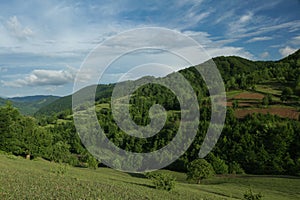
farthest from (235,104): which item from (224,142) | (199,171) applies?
(199,171)

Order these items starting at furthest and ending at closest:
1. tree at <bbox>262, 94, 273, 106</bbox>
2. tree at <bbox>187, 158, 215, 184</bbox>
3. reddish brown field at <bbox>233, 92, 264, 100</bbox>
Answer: reddish brown field at <bbox>233, 92, 264, 100</bbox> → tree at <bbox>262, 94, 273, 106</bbox> → tree at <bbox>187, 158, 215, 184</bbox>

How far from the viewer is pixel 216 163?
290 ft

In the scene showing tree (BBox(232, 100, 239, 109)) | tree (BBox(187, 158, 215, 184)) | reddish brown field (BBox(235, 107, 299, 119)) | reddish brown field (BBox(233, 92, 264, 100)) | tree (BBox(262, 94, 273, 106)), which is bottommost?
tree (BBox(187, 158, 215, 184))

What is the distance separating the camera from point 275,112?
401ft

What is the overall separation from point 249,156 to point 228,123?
27.0 meters

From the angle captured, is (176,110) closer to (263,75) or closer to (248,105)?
(248,105)

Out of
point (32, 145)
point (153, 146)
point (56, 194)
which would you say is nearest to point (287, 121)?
point (153, 146)

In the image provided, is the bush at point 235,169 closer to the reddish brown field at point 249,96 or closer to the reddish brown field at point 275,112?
the reddish brown field at point 275,112

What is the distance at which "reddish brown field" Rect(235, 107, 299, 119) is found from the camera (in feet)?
388

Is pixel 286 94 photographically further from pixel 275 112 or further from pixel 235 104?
pixel 235 104

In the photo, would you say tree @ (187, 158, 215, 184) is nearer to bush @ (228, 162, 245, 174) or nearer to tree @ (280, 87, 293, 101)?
bush @ (228, 162, 245, 174)

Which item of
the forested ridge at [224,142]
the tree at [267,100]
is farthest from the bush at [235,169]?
the tree at [267,100]

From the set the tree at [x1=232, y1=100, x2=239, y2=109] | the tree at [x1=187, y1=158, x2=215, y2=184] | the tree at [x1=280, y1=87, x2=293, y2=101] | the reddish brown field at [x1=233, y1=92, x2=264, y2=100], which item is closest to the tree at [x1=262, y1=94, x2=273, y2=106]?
the tree at [x1=280, y1=87, x2=293, y2=101]

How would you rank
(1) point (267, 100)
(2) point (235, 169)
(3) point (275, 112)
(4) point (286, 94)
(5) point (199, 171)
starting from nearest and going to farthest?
1. (5) point (199, 171)
2. (2) point (235, 169)
3. (3) point (275, 112)
4. (1) point (267, 100)
5. (4) point (286, 94)
